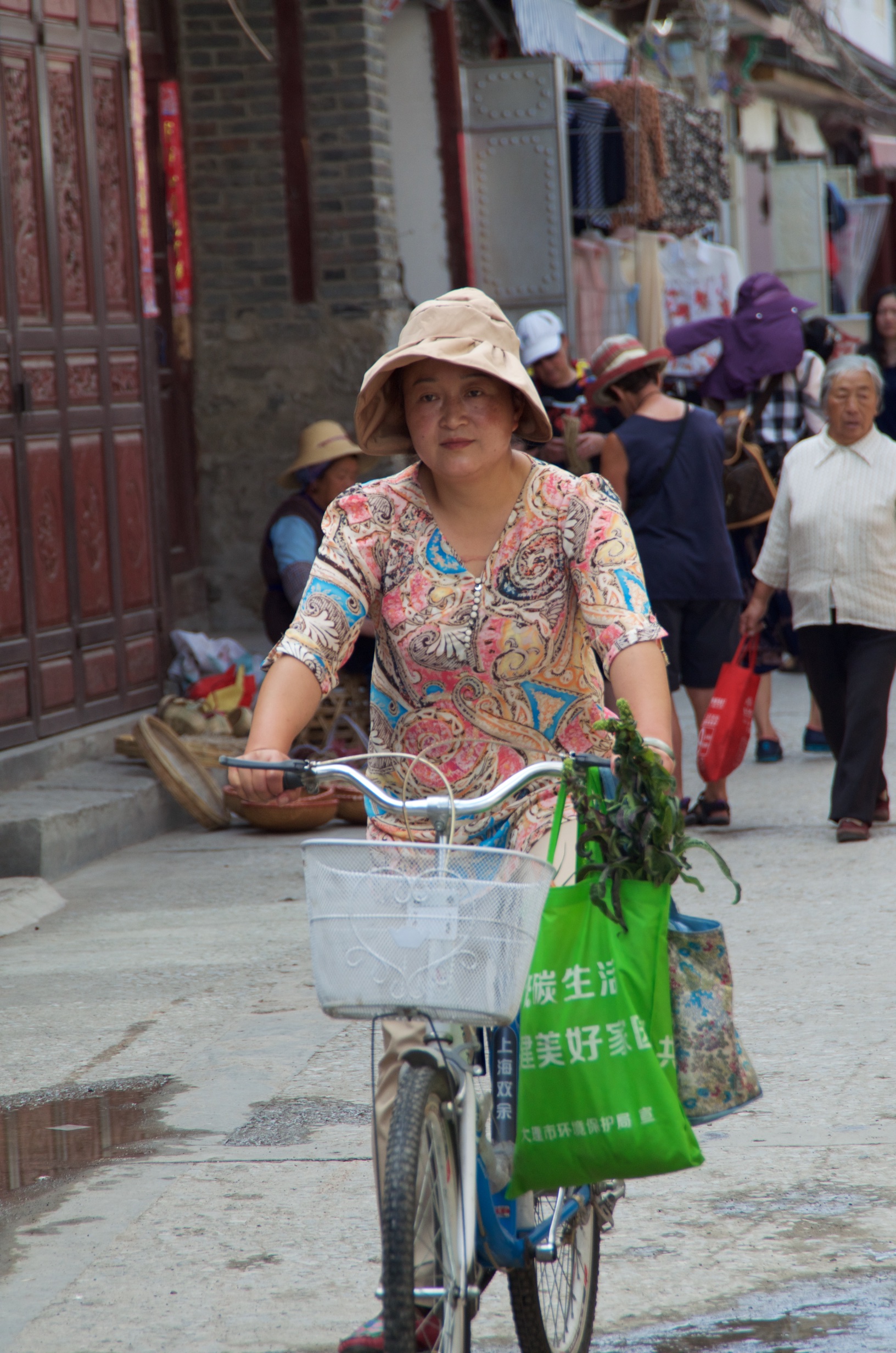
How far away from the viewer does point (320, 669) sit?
9.73 ft

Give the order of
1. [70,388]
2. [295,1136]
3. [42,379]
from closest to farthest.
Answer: [295,1136]
[42,379]
[70,388]

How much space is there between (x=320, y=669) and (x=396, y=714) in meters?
0.21

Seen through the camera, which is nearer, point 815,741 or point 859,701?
point 859,701

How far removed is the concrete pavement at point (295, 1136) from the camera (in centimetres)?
330

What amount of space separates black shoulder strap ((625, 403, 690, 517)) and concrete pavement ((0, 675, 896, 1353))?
1565 millimetres

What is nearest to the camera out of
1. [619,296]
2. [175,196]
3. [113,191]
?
[113,191]

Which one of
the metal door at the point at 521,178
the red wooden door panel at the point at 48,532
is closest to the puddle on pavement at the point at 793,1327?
the red wooden door panel at the point at 48,532

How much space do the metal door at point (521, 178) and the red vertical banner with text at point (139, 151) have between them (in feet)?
10.9

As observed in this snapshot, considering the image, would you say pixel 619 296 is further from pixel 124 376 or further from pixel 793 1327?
pixel 793 1327

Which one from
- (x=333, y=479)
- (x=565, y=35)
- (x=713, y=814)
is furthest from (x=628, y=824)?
(x=565, y=35)

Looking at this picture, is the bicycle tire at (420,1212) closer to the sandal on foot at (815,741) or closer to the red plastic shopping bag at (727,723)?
the red plastic shopping bag at (727,723)

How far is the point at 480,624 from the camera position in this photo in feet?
9.97

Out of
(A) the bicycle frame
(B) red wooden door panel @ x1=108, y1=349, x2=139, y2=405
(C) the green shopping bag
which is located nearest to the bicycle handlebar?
(A) the bicycle frame

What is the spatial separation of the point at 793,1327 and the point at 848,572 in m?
4.34
